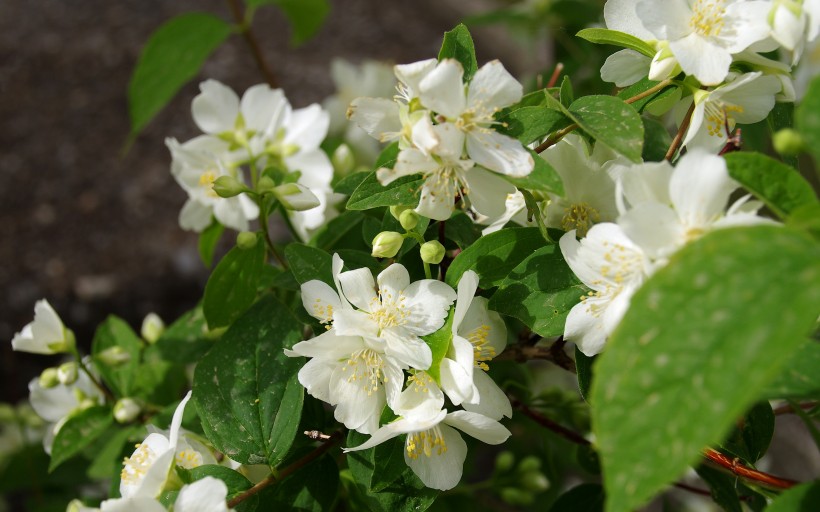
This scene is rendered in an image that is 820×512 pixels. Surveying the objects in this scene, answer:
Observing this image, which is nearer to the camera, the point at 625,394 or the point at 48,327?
the point at 625,394

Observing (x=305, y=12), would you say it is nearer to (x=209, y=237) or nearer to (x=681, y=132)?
(x=209, y=237)

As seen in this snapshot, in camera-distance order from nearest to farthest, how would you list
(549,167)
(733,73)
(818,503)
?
(818,503), (549,167), (733,73)

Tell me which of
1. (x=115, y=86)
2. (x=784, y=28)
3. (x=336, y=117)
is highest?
(x=784, y=28)

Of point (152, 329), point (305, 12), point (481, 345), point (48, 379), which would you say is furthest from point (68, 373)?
point (305, 12)

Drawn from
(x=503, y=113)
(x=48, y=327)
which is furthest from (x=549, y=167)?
(x=48, y=327)

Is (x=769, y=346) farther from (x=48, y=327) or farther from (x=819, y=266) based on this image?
(x=48, y=327)

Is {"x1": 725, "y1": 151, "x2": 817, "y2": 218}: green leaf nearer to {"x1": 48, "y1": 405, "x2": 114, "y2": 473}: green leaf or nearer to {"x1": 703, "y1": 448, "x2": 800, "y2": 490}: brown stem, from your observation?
{"x1": 703, "y1": 448, "x2": 800, "y2": 490}: brown stem

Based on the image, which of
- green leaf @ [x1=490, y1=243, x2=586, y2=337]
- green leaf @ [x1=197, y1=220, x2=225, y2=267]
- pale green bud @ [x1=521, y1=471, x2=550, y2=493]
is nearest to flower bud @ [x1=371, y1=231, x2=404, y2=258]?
green leaf @ [x1=490, y1=243, x2=586, y2=337]
